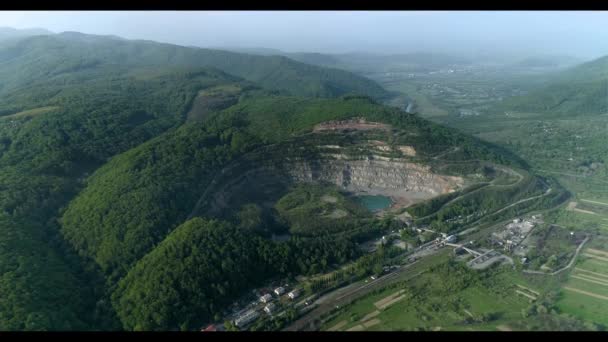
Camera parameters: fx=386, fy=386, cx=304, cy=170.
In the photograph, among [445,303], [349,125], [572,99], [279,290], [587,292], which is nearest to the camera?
[445,303]

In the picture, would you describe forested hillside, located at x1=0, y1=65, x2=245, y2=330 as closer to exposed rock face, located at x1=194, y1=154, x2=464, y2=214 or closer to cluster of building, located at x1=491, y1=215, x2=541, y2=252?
exposed rock face, located at x1=194, y1=154, x2=464, y2=214

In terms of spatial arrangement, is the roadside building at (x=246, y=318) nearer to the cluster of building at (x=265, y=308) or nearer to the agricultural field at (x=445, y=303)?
the cluster of building at (x=265, y=308)

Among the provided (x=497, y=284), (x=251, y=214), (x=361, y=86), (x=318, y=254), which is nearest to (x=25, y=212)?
(x=251, y=214)

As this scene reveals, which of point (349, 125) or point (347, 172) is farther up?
point (349, 125)

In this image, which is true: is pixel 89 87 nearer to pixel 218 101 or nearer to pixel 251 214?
pixel 218 101

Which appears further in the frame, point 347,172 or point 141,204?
point 347,172

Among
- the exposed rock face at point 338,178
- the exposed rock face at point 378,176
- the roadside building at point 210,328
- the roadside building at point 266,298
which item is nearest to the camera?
the roadside building at point 210,328

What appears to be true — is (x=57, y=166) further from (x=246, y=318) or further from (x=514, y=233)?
(x=514, y=233)

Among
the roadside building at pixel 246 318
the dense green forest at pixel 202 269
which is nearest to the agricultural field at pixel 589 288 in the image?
the dense green forest at pixel 202 269

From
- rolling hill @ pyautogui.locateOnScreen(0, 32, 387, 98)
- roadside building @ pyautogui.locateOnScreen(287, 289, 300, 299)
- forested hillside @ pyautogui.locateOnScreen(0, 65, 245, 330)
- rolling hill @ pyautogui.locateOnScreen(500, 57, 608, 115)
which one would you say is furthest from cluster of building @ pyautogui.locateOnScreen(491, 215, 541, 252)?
rolling hill @ pyautogui.locateOnScreen(0, 32, 387, 98)

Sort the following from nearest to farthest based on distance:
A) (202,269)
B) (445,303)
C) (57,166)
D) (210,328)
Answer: (210,328) < (445,303) < (202,269) < (57,166)

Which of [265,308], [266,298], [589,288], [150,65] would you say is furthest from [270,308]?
[150,65]

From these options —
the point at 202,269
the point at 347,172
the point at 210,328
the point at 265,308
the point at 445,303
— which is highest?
the point at 347,172
